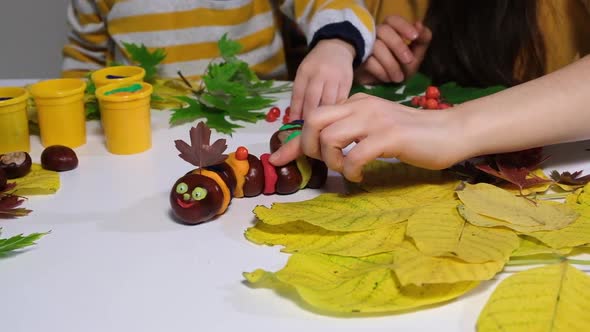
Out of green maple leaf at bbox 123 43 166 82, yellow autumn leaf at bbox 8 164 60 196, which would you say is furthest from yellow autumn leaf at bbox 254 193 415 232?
green maple leaf at bbox 123 43 166 82

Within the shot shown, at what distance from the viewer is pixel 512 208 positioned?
587mm

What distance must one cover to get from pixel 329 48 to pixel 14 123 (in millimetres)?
417

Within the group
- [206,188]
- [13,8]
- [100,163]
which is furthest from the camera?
[13,8]

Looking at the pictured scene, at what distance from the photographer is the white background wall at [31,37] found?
1.77m

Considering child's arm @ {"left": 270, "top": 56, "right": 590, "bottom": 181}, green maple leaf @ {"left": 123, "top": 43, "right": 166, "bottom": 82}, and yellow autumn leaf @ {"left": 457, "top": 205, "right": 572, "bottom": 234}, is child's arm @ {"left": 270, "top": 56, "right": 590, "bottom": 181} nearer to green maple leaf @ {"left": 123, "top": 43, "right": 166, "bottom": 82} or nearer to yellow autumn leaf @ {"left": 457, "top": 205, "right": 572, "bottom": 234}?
yellow autumn leaf @ {"left": 457, "top": 205, "right": 572, "bottom": 234}

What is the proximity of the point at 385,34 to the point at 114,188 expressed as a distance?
1.72 ft

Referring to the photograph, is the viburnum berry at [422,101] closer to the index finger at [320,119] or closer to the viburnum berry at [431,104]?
the viburnum berry at [431,104]

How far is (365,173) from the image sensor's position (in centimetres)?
69

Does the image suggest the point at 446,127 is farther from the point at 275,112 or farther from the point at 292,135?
the point at 275,112

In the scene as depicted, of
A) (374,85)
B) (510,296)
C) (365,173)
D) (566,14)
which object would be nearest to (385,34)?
(374,85)

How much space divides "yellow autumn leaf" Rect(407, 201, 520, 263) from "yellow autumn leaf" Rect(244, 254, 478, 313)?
0.03m

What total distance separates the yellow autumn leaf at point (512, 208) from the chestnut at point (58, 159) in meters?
0.41

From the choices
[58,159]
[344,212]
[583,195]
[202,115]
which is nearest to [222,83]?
[202,115]

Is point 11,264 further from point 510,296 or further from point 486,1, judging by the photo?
point 486,1
